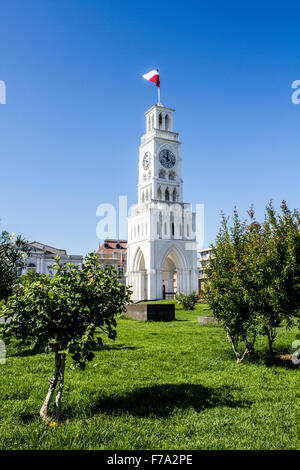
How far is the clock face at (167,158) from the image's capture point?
Result: 190 feet

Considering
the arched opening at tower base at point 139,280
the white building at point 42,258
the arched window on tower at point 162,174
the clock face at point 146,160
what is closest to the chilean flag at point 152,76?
the clock face at point 146,160

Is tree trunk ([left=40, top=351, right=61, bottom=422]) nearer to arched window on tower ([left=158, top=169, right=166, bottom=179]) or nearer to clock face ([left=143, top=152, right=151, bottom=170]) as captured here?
arched window on tower ([left=158, top=169, right=166, bottom=179])

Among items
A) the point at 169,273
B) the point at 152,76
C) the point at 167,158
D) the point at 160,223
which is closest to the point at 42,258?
the point at 169,273

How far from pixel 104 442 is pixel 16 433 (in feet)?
4.15

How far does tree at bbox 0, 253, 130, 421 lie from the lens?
5195 millimetres

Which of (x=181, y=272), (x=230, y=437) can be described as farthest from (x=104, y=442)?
(x=181, y=272)

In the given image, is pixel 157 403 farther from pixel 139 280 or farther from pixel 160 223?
pixel 139 280

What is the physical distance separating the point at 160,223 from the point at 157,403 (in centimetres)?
4763

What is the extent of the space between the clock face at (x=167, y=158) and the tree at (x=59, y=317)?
53.8m

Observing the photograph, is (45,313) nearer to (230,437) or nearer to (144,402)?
(144,402)

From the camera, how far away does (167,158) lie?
5847 cm

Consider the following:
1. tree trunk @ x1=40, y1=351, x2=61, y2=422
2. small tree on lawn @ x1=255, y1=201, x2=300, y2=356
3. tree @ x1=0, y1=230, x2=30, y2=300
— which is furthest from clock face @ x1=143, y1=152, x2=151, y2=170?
tree trunk @ x1=40, y1=351, x2=61, y2=422

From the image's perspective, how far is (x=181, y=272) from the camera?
2170 inches

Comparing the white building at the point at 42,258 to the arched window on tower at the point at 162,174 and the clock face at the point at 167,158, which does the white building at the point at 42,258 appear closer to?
the arched window on tower at the point at 162,174
